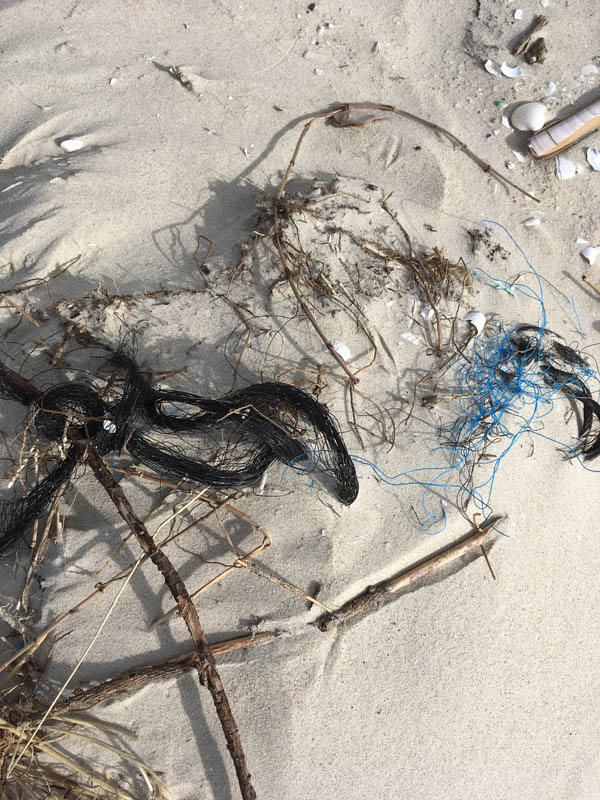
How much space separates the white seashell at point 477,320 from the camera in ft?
8.25

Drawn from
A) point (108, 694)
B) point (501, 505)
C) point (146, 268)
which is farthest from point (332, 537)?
point (146, 268)

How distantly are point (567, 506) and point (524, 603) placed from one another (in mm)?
498

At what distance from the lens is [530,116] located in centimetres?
271

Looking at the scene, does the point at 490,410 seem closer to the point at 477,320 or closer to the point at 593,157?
the point at 477,320

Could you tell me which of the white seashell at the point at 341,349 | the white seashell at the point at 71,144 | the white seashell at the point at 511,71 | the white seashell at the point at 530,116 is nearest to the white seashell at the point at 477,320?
the white seashell at the point at 341,349

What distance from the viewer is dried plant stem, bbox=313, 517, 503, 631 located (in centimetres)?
234

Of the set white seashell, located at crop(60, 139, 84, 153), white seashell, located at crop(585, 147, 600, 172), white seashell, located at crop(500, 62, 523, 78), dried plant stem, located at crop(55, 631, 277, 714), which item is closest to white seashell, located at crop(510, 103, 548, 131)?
white seashell, located at crop(500, 62, 523, 78)

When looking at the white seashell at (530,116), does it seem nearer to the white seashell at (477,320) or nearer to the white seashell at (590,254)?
the white seashell at (590,254)

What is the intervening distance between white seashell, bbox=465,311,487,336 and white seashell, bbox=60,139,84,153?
6.54 feet

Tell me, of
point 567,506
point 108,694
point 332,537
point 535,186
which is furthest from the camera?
point 535,186

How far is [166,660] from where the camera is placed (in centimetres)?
230

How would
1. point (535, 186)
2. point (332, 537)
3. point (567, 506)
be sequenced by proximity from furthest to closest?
point (535, 186)
point (567, 506)
point (332, 537)

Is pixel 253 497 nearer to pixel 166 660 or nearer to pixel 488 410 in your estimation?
pixel 166 660

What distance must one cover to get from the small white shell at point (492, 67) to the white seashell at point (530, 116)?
0.77ft
